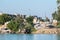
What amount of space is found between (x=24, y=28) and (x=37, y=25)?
833 cm

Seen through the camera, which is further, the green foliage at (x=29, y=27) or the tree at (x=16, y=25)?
the tree at (x=16, y=25)

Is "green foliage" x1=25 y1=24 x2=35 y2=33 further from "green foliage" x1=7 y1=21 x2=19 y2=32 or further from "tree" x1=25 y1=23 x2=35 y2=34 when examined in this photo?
"green foliage" x1=7 y1=21 x2=19 y2=32

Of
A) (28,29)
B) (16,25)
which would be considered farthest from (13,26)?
(28,29)

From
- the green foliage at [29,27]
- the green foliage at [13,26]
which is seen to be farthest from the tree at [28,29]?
the green foliage at [13,26]

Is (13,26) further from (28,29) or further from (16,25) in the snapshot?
(28,29)

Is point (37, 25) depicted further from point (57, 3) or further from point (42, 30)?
point (57, 3)

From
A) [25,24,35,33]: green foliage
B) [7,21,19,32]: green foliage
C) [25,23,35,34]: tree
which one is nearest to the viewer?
[25,23,35,34]: tree

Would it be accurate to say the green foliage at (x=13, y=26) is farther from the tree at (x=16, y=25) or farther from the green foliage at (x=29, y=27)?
the green foliage at (x=29, y=27)

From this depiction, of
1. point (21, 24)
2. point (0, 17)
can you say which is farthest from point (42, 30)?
point (0, 17)

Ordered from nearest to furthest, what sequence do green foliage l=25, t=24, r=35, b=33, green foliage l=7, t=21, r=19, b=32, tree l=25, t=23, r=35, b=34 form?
1. tree l=25, t=23, r=35, b=34
2. green foliage l=25, t=24, r=35, b=33
3. green foliage l=7, t=21, r=19, b=32

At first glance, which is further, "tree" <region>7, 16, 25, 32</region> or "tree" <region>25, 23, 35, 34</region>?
"tree" <region>7, 16, 25, 32</region>

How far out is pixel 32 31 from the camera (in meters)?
102

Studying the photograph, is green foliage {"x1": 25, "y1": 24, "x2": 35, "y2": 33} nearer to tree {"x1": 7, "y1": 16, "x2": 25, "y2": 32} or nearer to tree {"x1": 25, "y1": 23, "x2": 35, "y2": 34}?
tree {"x1": 25, "y1": 23, "x2": 35, "y2": 34}

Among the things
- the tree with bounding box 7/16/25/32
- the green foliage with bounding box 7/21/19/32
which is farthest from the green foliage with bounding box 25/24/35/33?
the green foliage with bounding box 7/21/19/32
